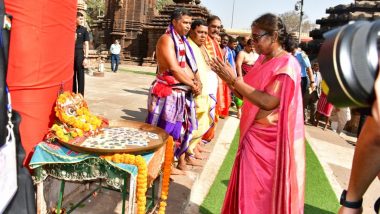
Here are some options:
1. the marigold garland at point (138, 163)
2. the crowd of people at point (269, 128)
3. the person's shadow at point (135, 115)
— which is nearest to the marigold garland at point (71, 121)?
the marigold garland at point (138, 163)

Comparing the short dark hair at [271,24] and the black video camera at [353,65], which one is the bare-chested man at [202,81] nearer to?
the short dark hair at [271,24]

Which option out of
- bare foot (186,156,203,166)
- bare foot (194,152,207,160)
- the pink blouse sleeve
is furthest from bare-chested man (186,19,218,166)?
the pink blouse sleeve

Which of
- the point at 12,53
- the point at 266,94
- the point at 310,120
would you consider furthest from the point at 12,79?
the point at 310,120

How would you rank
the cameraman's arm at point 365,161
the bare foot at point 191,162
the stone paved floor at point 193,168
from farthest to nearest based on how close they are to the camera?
the bare foot at point 191,162, the stone paved floor at point 193,168, the cameraman's arm at point 365,161

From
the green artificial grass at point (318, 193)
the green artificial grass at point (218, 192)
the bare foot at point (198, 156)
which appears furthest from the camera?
the bare foot at point (198, 156)

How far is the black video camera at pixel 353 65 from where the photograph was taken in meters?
0.85

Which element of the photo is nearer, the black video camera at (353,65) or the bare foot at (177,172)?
the black video camera at (353,65)

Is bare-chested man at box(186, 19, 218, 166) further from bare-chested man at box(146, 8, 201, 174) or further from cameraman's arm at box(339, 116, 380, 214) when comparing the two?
cameraman's arm at box(339, 116, 380, 214)

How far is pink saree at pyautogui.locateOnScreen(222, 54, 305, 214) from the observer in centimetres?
224

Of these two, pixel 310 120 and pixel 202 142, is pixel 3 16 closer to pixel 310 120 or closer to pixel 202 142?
pixel 202 142

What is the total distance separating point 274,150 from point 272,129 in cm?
15

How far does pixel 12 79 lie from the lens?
213 cm

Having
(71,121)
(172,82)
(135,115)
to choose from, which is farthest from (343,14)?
(71,121)

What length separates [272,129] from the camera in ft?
7.67
